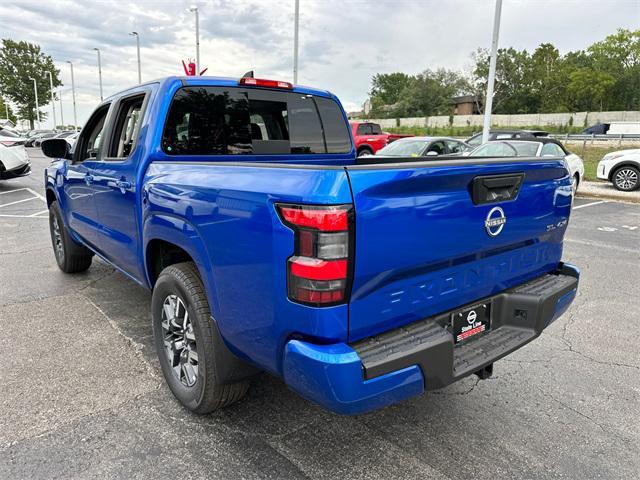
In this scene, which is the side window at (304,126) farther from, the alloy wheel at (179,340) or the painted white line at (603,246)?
the painted white line at (603,246)

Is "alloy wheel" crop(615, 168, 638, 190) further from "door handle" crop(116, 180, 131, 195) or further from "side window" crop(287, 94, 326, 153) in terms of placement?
"door handle" crop(116, 180, 131, 195)

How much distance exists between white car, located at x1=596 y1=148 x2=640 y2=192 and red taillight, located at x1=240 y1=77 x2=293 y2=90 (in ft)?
44.2

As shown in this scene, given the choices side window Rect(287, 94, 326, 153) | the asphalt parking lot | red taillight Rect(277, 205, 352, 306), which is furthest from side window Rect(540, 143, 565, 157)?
red taillight Rect(277, 205, 352, 306)

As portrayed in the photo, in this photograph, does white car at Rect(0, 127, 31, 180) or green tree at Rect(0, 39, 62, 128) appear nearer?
white car at Rect(0, 127, 31, 180)

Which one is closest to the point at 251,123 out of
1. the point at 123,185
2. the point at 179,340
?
the point at 123,185

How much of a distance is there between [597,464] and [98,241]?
13.0 feet

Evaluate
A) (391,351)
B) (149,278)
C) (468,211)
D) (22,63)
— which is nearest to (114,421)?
(149,278)

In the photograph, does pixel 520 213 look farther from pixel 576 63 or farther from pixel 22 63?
pixel 576 63

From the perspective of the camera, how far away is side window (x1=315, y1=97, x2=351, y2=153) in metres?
3.98

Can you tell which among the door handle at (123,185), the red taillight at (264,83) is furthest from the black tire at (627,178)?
the door handle at (123,185)

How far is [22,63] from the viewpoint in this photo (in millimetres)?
71375

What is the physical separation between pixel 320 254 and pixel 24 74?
86.9 m

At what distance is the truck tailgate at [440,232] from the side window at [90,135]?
3.44 metres

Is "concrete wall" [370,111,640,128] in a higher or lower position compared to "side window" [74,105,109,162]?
higher
